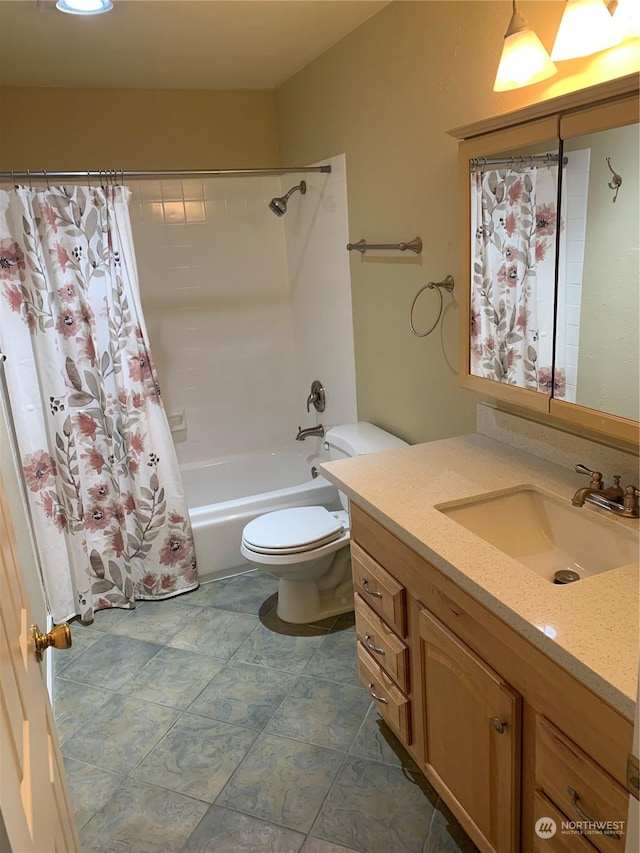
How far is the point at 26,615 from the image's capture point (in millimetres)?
1195

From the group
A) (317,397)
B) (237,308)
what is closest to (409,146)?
(317,397)

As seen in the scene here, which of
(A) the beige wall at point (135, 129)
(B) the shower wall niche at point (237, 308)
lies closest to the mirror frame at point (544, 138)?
(B) the shower wall niche at point (237, 308)

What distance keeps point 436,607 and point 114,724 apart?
52.6 inches

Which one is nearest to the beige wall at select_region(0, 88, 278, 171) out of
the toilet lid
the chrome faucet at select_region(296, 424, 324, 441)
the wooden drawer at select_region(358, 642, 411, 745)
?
the chrome faucet at select_region(296, 424, 324, 441)

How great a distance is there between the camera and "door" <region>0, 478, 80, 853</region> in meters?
0.74

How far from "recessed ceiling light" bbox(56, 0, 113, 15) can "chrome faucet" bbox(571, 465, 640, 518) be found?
197 centimetres

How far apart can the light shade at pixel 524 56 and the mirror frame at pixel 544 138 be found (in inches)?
3.8

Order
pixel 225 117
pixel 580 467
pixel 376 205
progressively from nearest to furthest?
pixel 580 467, pixel 376 205, pixel 225 117

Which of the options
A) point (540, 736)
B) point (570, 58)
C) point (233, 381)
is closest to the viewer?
point (540, 736)

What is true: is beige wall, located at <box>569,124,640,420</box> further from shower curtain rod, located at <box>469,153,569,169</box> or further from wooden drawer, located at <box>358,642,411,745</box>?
wooden drawer, located at <box>358,642,411,745</box>

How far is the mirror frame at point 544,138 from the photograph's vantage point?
4.23 feet

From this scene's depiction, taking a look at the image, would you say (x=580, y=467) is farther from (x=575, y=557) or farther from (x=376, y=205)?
(x=376, y=205)

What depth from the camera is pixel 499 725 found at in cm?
126

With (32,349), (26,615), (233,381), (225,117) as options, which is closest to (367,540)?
(26,615)
